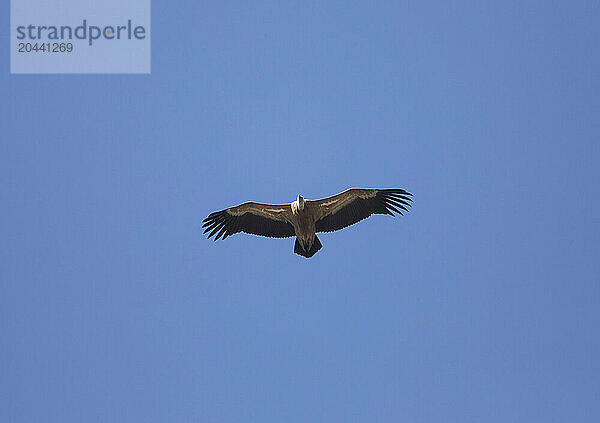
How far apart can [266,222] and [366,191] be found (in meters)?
2.83

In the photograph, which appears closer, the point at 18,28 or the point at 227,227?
the point at 227,227

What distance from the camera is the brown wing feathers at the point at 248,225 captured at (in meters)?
25.0

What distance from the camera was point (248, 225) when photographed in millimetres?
25219

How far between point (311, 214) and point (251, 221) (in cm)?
176

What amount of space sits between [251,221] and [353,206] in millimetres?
2792

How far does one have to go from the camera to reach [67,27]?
36.1 meters

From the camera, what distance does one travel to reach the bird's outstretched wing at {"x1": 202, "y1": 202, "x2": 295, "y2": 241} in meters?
25.0

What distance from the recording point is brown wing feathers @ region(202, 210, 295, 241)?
25.0 m

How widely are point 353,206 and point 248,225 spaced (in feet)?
9.49

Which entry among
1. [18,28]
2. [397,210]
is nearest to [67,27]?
[18,28]

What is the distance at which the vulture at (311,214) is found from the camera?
24656 millimetres

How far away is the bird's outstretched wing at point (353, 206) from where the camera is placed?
973 inches

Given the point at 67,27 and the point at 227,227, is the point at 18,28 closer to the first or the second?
the point at 67,27

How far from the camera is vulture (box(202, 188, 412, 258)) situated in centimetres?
2466
